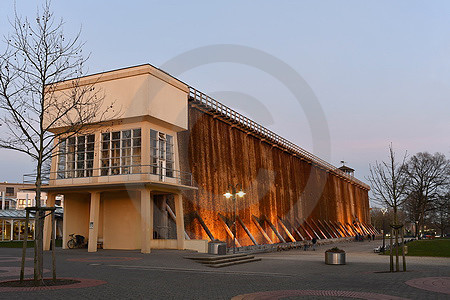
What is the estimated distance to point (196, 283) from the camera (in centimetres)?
1293

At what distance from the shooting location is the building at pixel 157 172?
86.6 ft

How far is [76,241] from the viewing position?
30141 mm

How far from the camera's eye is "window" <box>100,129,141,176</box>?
87.9ft

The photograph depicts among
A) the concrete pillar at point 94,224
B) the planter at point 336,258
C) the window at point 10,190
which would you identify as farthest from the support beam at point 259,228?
the window at point 10,190

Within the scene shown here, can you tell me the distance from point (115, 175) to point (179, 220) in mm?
5398

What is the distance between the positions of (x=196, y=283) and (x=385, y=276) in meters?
7.31

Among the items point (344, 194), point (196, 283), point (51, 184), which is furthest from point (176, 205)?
point (344, 194)

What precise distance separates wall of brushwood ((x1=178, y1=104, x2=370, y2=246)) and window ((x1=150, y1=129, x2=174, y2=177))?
270cm

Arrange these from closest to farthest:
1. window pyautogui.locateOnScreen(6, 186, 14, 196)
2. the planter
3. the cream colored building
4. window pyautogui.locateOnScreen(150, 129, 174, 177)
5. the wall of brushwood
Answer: the planter
the cream colored building
window pyautogui.locateOnScreen(150, 129, 174, 177)
the wall of brushwood
window pyautogui.locateOnScreen(6, 186, 14, 196)

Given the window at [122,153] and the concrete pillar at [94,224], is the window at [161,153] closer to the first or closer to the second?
the window at [122,153]

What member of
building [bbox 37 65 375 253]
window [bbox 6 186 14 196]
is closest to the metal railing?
building [bbox 37 65 375 253]

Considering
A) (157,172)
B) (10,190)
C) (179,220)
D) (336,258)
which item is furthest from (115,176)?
(10,190)

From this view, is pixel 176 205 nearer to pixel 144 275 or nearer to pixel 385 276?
pixel 144 275

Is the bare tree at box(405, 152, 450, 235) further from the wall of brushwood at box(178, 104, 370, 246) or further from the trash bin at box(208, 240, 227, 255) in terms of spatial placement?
the trash bin at box(208, 240, 227, 255)
